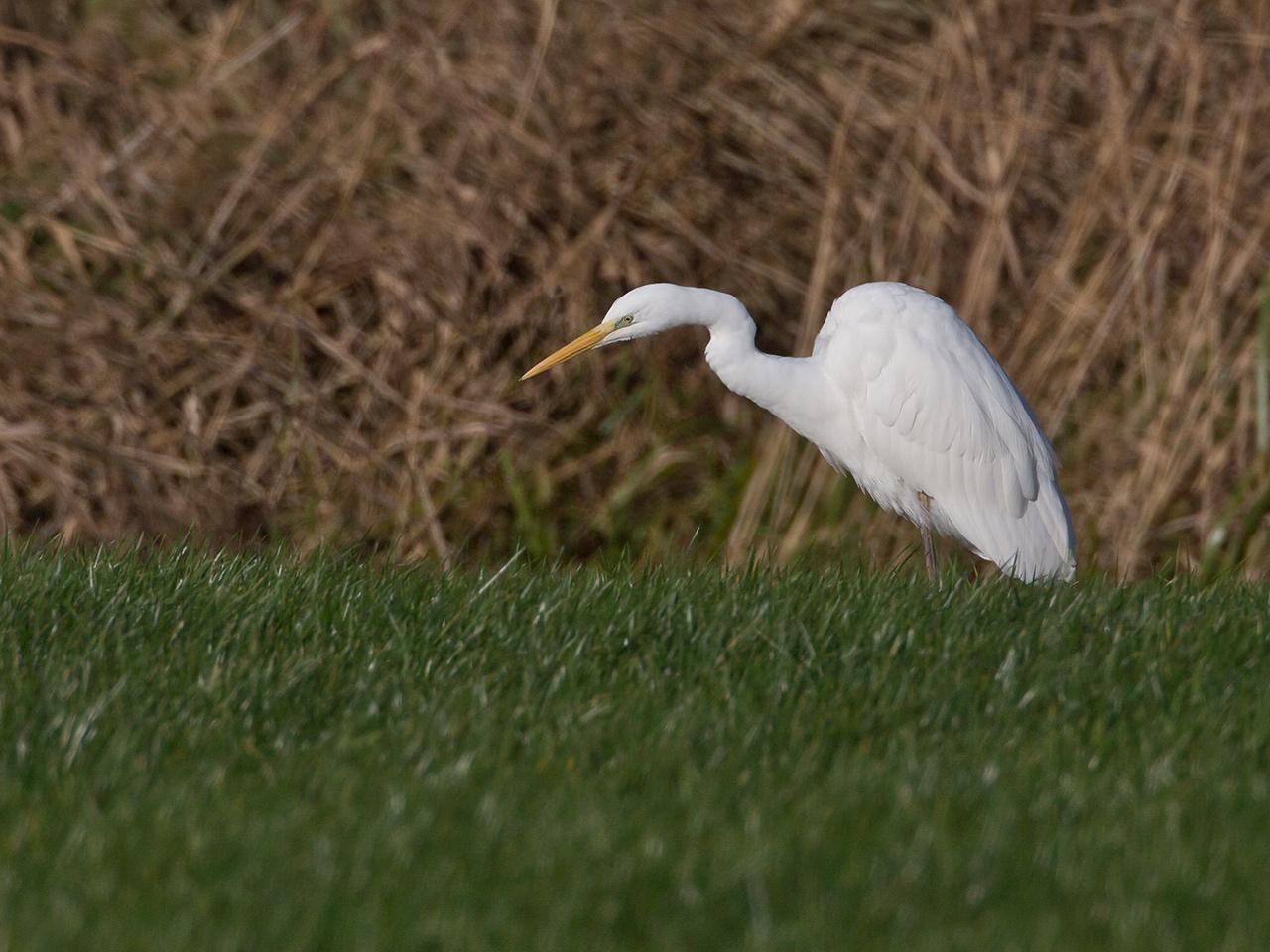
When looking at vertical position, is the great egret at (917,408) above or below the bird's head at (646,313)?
below

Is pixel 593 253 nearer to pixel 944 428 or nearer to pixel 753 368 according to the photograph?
pixel 753 368

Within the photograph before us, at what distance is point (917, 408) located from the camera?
5.53 meters

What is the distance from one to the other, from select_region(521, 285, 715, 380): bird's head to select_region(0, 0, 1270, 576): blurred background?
1917 mm

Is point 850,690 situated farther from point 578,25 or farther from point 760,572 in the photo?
point 578,25

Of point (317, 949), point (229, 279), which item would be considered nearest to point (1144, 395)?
point (229, 279)

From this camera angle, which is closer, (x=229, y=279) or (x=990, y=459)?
(x=990, y=459)

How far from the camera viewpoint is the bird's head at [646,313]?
523cm

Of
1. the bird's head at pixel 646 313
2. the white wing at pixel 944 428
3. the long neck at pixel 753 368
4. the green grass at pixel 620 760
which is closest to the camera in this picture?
the green grass at pixel 620 760

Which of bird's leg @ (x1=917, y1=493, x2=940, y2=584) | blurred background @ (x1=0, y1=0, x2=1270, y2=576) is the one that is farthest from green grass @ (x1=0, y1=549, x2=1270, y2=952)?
blurred background @ (x1=0, y1=0, x2=1270, y2=576)

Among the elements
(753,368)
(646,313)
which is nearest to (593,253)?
(753,368)

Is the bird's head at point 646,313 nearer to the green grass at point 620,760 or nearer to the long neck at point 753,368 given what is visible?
the long neck at point 753,368

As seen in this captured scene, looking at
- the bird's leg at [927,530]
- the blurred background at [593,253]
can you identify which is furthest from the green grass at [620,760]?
the blurred background at [593,253]

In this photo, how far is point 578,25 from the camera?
7.95 metres

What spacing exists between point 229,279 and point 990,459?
3.55m
